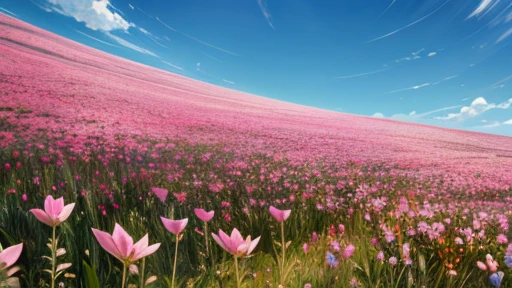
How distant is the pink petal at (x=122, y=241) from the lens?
32.9 inches

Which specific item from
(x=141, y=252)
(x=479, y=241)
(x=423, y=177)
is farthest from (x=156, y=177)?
(x=423, y=177)

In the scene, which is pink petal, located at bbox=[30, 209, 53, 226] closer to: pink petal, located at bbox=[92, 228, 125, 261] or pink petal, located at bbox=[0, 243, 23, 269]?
pink petal, located at bbox=[0, 243, 23, 269]

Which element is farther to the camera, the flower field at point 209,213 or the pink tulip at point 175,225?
Result: the flower field at point 209,213

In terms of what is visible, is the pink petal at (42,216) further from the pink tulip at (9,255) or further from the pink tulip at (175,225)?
the pink tulip at (175,225)

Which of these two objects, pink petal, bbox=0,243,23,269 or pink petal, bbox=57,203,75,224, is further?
pink petal, bbox=57,203,75,224

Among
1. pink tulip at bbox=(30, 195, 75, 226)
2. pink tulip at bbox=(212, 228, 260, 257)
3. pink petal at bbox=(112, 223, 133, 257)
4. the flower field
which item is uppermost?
pink petal at bbox=(112, 223, 133, 257)

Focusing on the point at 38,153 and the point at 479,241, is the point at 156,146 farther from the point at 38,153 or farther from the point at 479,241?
the point at 479,241

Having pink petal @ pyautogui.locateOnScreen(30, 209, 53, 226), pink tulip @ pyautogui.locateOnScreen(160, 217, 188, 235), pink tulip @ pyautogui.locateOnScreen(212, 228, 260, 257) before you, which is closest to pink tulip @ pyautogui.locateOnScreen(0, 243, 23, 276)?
pink petal @ pyautogui.locateOnScreen(30, 209, 53, 226)

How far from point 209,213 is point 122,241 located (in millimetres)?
485

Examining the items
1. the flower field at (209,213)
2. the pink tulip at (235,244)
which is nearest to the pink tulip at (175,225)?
the flower field at (209,213)

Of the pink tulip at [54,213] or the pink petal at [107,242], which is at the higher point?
the pink petal at [107,242]

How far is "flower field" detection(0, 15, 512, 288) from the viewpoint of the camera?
5.50 feet

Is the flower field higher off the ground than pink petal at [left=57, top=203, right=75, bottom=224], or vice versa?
pink petal at [left=57, top=203, right=75, bottom=224]

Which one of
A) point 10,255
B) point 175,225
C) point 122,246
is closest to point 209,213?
point 175,225
